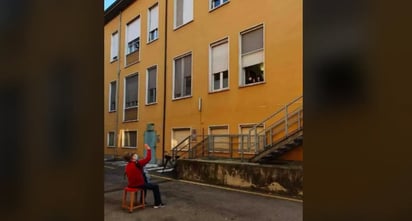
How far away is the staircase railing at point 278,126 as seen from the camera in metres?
11.6

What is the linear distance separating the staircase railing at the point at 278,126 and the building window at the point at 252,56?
5.71 ft

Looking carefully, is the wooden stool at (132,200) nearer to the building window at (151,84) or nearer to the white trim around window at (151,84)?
the white trim around window at (151,84)

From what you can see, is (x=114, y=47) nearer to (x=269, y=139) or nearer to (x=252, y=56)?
(x=252, y=56)

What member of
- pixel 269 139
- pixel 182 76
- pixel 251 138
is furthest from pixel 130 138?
pixel 269 139

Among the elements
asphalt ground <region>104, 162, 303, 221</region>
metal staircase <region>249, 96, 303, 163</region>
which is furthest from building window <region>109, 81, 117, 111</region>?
metal staircase <region>249, 96, 303, 163</region>

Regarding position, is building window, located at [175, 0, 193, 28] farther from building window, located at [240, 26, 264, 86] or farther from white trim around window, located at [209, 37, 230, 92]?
building window, located at [240, 26, 264, 86]

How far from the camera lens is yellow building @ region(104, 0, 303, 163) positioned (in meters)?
12.6

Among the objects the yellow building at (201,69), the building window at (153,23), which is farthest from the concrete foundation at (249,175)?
the building window at (153,23)

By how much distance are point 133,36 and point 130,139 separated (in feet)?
22.4

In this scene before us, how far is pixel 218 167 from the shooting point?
12203mm

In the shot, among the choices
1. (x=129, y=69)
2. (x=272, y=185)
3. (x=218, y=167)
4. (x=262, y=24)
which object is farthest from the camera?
(x=129, y=69)
